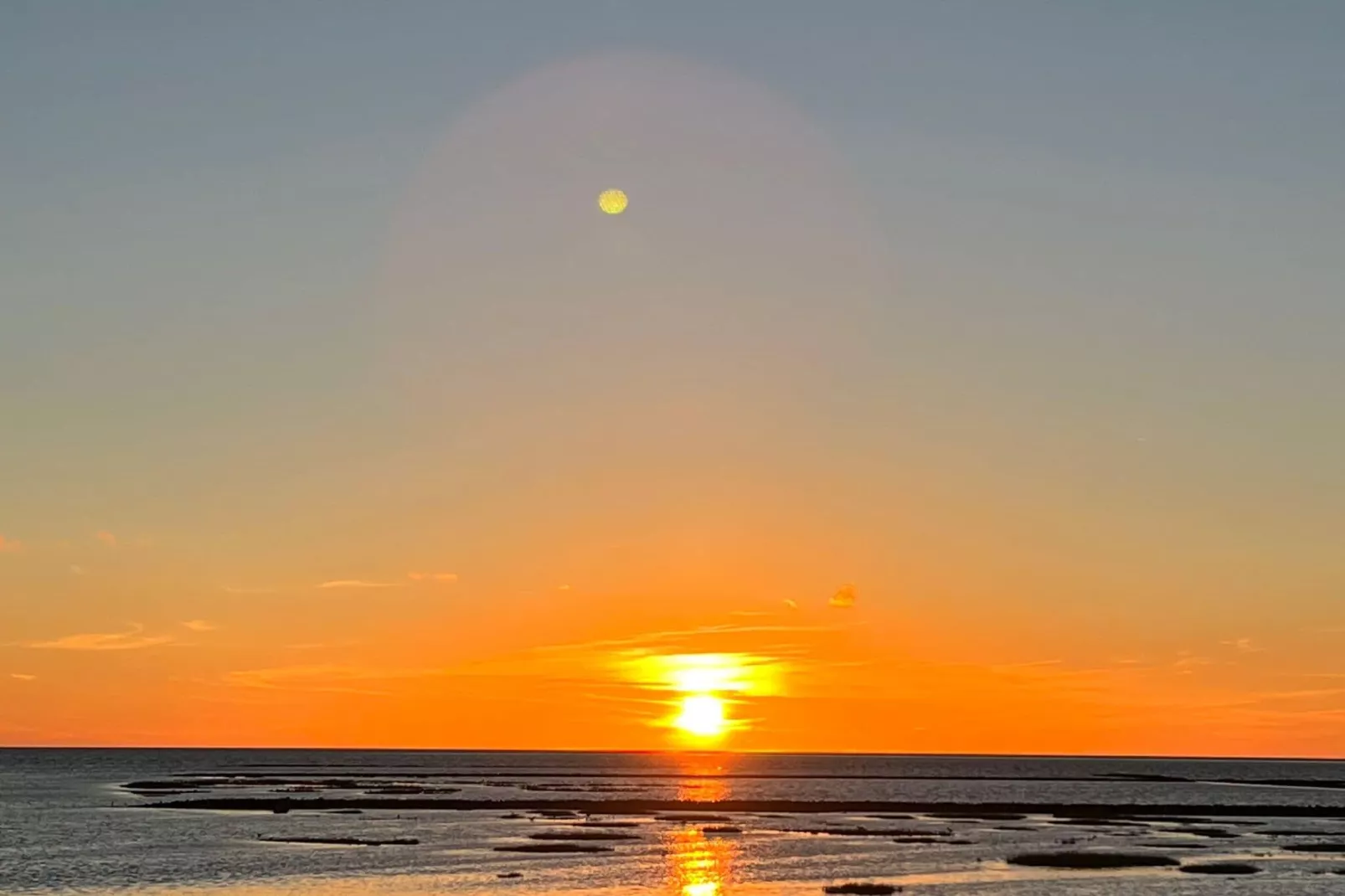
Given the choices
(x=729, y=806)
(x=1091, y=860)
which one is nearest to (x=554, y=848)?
(x=1091, y=860)

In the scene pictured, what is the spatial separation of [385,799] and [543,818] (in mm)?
31719

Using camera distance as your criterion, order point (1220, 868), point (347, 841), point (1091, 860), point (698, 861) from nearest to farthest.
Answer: point (1220, 868), point (698, 861), point (1091, 860), point (347, 841)

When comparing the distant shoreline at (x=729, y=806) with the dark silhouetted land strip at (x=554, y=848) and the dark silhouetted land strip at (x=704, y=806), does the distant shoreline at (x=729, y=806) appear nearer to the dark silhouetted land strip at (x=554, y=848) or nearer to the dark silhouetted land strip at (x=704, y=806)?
the dark silhouetted land strip at (x=704, y=806)

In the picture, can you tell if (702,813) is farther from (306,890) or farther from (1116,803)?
(306,890)

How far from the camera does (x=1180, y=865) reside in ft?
246

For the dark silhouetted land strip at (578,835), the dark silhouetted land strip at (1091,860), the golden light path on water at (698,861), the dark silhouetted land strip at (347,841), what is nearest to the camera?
the golden light path on water at (698,861)

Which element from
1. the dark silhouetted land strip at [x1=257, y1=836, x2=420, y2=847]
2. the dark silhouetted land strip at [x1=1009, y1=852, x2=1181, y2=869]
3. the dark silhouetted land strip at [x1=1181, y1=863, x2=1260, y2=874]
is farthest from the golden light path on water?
the dark silhouetted land strip at [x1=1181, y1=863, x2=1260, y2=874]

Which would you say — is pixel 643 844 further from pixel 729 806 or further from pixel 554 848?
pixel 729 806

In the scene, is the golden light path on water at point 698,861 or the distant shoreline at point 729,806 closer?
the golden light path on water at point 698,861

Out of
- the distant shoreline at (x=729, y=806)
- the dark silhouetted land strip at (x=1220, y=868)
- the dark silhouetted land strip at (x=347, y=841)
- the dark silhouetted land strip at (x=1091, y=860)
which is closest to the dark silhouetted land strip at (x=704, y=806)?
the distant shoreline at (x=729, y=806)

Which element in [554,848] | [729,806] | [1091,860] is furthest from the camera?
[729,806]

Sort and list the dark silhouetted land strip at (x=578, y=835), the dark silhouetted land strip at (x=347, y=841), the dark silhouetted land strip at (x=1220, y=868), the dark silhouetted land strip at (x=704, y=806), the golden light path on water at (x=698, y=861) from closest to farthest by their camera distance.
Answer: the golden light path on water at (x=698, y=861)
the dark silhouetted land strip at (x=1220, y=868)
the dark silhouetted land strip at (x=347, y=841)
the dark silhouetted land strip at (x=578, y=835)
the dark silhouetted land strip at (x=704, y=806)

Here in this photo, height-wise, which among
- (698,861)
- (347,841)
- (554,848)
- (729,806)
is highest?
(729,806)

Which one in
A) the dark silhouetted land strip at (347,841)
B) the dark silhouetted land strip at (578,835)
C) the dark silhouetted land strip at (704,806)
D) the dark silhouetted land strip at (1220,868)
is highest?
the dark silhouetted land strip at (704,806)
